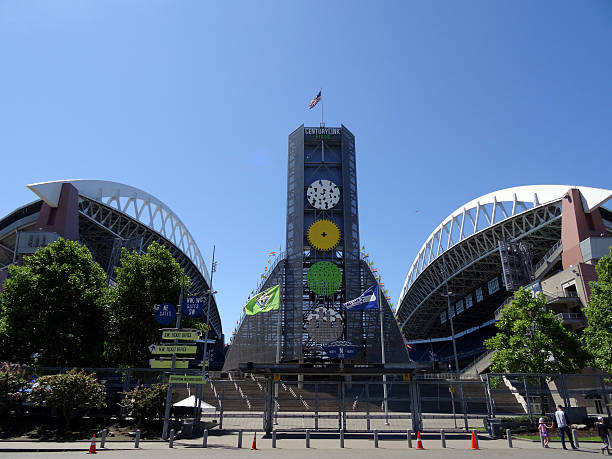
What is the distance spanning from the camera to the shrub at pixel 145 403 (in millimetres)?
22984

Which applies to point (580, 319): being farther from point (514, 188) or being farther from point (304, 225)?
point (304, 225)

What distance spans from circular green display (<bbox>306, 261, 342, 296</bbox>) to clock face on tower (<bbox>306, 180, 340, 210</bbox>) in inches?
354

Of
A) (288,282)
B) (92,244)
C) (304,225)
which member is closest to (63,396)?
(288,282)

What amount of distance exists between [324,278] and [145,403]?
1425 inches

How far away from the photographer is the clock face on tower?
61.2 metres

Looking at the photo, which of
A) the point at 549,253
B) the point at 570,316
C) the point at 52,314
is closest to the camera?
the point at 52,314

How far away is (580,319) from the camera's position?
154 feet

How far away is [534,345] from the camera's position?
1308 inches

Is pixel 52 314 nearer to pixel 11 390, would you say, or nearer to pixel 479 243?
pixel 11 390

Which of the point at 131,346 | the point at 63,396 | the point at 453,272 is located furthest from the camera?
the point at 453,272

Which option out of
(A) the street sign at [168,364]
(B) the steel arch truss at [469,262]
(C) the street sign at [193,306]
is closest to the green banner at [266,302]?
(C) the street sign at [193,306]

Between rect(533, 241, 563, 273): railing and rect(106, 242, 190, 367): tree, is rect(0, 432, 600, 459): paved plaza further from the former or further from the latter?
rect(533, 241, 563, 273): railing

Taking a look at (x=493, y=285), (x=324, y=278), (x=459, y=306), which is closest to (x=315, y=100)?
(x=324, y=278)

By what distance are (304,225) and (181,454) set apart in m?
45.3
